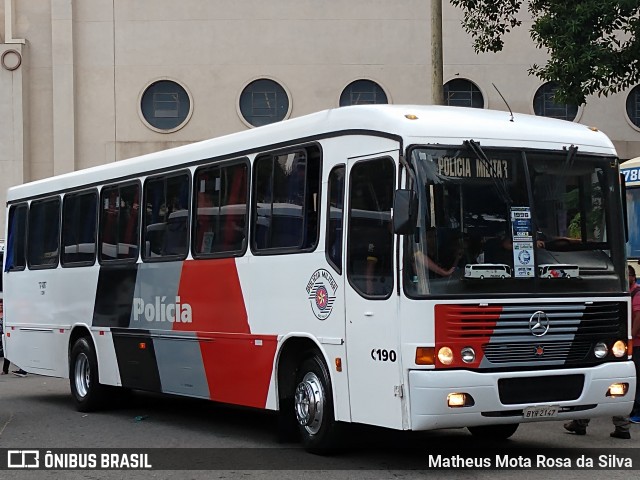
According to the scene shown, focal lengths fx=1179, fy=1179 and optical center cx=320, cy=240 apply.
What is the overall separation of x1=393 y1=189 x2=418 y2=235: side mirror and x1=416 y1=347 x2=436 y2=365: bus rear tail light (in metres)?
0.92

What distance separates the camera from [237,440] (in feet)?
39.1

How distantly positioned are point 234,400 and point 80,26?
30.7 meters

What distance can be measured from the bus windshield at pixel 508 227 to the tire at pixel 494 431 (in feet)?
6.55

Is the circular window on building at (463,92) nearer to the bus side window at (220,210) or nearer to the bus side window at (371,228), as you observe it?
the bus side window at (220,210)

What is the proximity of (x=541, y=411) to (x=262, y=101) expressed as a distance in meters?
31.1

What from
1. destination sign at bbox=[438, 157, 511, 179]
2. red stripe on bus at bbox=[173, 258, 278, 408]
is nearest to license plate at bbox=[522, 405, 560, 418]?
destination sign at bbox=[438, 157, 511, 179]

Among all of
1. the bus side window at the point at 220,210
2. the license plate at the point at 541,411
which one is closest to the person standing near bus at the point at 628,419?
the license plate at the point at 541,411

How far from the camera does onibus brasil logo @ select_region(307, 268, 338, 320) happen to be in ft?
33.6

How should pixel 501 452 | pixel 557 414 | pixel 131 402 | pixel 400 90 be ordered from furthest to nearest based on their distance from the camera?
pixel 400 90 < pixel 131 402 < pixel 501 452 < pixel 557 414

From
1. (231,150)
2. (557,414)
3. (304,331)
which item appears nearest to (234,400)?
(304,331)

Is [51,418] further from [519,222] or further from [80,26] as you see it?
[80,26]

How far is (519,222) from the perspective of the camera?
9602 mm

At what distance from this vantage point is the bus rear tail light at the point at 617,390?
9.72 m

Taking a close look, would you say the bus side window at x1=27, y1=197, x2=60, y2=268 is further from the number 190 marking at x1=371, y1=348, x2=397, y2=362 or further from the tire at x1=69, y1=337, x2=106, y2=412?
the number 190 marking at x1=371, y1=348, x2=397, y2=362
